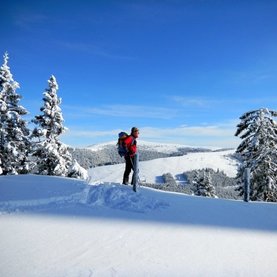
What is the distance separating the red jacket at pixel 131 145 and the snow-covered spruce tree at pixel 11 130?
50.3 ft

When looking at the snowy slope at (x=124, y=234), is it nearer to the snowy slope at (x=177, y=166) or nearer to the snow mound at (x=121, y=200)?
the snow mound at (x=121, y=200)

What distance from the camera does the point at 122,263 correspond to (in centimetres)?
550

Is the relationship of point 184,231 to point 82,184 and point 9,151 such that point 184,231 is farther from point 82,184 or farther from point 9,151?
point 9,151

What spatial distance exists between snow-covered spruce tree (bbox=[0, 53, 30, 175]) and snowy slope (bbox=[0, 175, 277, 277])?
15.6 metres

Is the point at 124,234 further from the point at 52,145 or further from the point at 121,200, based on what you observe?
the point at 52,145

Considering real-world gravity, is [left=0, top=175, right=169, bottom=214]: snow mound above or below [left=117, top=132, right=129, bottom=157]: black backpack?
below

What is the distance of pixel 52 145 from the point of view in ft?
92.3

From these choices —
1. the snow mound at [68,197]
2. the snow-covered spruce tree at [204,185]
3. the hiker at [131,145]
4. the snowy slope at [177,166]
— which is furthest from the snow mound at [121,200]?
the snowy slope at [177,166]

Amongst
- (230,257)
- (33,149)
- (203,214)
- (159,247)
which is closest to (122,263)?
(159,247)

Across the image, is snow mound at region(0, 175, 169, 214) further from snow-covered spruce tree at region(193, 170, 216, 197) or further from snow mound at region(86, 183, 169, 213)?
snow-covered spruce tree at region(193, 170, 216, 197)

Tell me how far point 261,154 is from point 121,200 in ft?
59.1

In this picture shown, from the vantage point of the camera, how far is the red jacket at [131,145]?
44.0 ft

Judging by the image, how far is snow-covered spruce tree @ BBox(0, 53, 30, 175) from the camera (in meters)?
26.0

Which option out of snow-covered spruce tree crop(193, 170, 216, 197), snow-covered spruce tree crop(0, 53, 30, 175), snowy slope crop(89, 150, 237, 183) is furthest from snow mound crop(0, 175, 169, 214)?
snowy slope crop(89, 150, 237, 183)
